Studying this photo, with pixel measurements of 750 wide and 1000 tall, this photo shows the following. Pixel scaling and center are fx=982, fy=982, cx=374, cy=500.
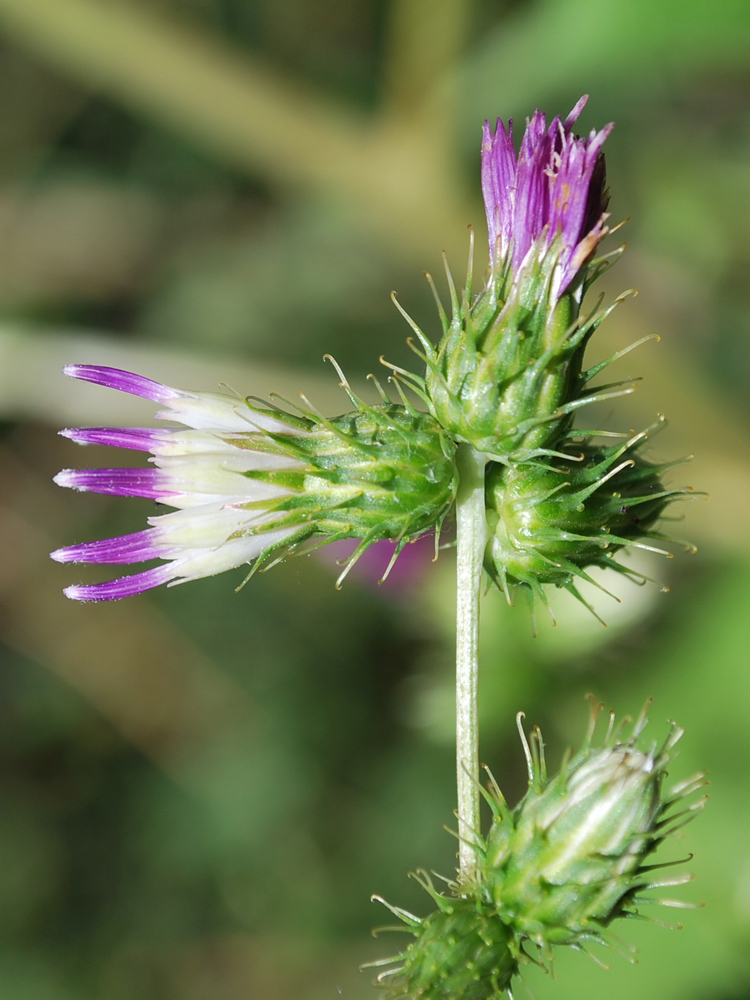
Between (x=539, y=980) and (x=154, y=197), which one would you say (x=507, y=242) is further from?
(x=154, y=197)

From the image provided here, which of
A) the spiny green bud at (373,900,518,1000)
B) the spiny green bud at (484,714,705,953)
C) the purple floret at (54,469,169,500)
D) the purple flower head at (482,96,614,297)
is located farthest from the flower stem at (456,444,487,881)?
the purple floret at (54,469,169,500)

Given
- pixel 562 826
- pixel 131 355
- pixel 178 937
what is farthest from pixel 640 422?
pixel 178 937

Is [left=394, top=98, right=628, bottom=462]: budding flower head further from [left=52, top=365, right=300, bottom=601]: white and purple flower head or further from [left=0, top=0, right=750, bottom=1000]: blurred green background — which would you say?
[left=0, top=0, right=750, bottom=1000]: blurred green background

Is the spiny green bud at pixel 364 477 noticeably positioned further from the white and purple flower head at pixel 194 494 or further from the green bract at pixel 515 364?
the green bract at pixel 515 364

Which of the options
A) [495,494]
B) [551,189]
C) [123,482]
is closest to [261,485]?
[123,482]

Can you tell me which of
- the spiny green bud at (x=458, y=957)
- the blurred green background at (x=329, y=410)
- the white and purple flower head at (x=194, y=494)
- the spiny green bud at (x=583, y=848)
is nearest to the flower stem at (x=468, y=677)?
the spiny green bud at (x=583, y=848)

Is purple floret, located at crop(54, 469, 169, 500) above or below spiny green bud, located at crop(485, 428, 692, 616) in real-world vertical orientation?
above
